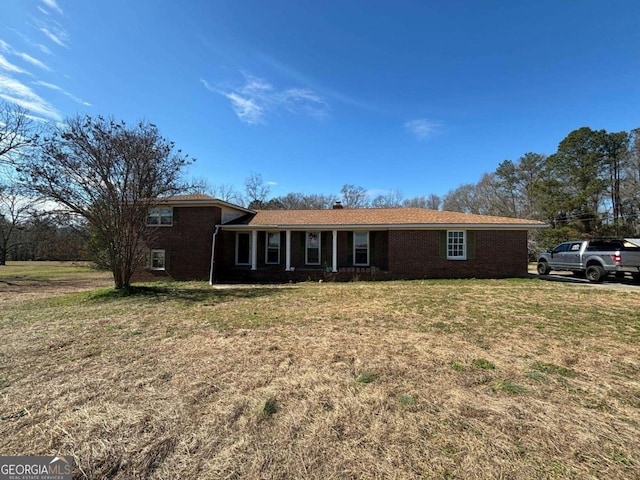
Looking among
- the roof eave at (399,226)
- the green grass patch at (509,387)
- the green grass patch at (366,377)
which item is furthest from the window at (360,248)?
the green grass patch at (509,387)

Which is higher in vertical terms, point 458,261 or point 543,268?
point 458,261

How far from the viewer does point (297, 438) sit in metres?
2.51

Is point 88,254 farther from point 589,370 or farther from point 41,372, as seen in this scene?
point 589,370

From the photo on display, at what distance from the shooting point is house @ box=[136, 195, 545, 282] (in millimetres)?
13961

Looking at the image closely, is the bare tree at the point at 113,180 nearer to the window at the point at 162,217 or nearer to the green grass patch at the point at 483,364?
the window at the point at 162,217

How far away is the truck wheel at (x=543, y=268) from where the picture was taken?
15992 millimetres

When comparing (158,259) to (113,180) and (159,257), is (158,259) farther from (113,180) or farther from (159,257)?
(113,180)

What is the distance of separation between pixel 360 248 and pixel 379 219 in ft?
5.65

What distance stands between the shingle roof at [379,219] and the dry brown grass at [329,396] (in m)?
7.57

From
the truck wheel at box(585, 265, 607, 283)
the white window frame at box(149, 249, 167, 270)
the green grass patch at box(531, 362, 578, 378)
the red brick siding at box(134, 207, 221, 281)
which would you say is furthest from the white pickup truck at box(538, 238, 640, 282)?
the white window frame at box(149, 249, 167, 270)

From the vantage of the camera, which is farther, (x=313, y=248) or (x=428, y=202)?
(x=428, y=202)

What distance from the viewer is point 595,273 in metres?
12.8

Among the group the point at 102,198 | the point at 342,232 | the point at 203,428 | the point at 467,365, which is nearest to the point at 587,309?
the point at 467,365

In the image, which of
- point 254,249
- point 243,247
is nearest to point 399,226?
point 254,249
